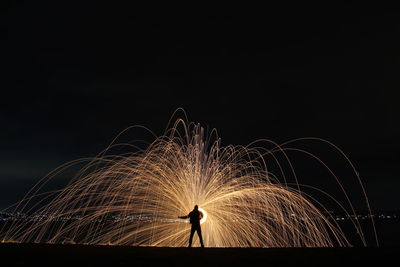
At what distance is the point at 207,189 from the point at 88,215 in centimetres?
563

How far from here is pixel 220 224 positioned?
67.6 ft

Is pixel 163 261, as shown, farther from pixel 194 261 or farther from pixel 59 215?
pixel 59 215

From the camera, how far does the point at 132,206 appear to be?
66.5ft

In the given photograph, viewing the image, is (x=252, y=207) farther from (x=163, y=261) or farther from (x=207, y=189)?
(x=163, y=261)

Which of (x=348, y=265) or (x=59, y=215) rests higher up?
(x=59, y=215)

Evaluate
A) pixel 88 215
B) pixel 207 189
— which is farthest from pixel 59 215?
pixel 207 189

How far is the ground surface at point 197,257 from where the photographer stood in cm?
962

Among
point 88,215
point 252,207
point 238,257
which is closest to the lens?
point 238,257

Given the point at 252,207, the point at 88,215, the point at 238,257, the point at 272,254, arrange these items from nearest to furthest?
the point at 238,257 < the point at 272,254 < the point at 88,215 < the point at 252,207

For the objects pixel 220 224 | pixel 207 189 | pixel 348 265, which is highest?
pixel 207 189

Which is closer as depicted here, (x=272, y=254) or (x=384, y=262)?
(x=384, y=262)

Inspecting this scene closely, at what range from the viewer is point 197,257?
35.3ft

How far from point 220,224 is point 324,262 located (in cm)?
1088

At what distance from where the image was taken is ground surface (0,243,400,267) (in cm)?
962
